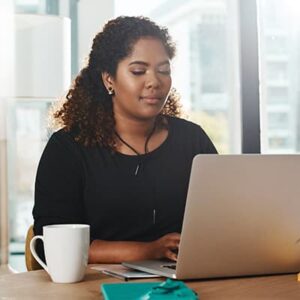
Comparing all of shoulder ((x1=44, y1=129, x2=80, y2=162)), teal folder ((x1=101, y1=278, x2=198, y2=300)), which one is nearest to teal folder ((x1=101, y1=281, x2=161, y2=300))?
teal folder ((x1=101, y1=278, x2=198, y2=300))

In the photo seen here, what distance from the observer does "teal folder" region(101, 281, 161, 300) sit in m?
0.95

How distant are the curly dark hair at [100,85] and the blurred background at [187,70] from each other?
2.75 ft

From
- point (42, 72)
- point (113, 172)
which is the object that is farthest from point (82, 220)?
point (42, 72)

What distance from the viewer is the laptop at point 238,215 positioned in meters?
1.02

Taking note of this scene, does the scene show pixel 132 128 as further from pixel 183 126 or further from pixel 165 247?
pixel 165 247

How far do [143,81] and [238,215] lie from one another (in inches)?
31.5

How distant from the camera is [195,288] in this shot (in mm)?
1056

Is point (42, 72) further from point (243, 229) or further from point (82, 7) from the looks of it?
point (243, 229)

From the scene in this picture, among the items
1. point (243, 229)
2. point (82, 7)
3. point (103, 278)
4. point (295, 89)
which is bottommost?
point (103, 278)

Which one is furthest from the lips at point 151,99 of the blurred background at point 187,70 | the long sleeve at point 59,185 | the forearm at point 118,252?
the blurred background at point 187,70

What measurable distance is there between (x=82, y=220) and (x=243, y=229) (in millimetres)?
713

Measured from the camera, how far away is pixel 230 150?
121 inches

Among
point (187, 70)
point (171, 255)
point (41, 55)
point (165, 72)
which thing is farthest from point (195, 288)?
point (187, 70)

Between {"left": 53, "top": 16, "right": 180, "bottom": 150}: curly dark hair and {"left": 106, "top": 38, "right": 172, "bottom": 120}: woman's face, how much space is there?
1.2 inches
